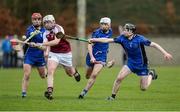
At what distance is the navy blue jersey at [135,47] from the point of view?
2127 centimetres

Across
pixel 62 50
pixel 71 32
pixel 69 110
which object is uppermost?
pixel 71 32

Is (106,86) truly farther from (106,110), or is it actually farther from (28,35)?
(106,110)

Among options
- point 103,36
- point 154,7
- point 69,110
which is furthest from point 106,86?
point 154,7

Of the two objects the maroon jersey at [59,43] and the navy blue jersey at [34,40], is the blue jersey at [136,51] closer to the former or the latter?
the maroon jersey at [59,43]

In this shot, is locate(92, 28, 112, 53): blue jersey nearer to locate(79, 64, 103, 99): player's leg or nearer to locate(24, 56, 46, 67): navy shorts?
locate(79, 64, 103, 99): player's leg

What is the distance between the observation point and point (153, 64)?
54719 mm

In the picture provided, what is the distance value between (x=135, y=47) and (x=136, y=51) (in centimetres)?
20

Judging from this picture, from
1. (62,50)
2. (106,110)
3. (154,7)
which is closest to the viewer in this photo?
(106,110)

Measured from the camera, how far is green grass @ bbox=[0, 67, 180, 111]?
777 inches

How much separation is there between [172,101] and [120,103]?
5.01 ft

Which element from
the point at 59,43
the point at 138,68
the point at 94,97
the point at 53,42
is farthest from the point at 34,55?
the point at 138,68

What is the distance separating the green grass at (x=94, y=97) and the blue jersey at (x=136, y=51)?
877 mm

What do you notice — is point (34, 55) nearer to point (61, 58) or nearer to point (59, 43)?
point (61, 58)

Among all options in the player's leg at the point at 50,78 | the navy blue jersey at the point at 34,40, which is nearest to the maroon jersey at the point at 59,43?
the player's leg at the point at 50,78
